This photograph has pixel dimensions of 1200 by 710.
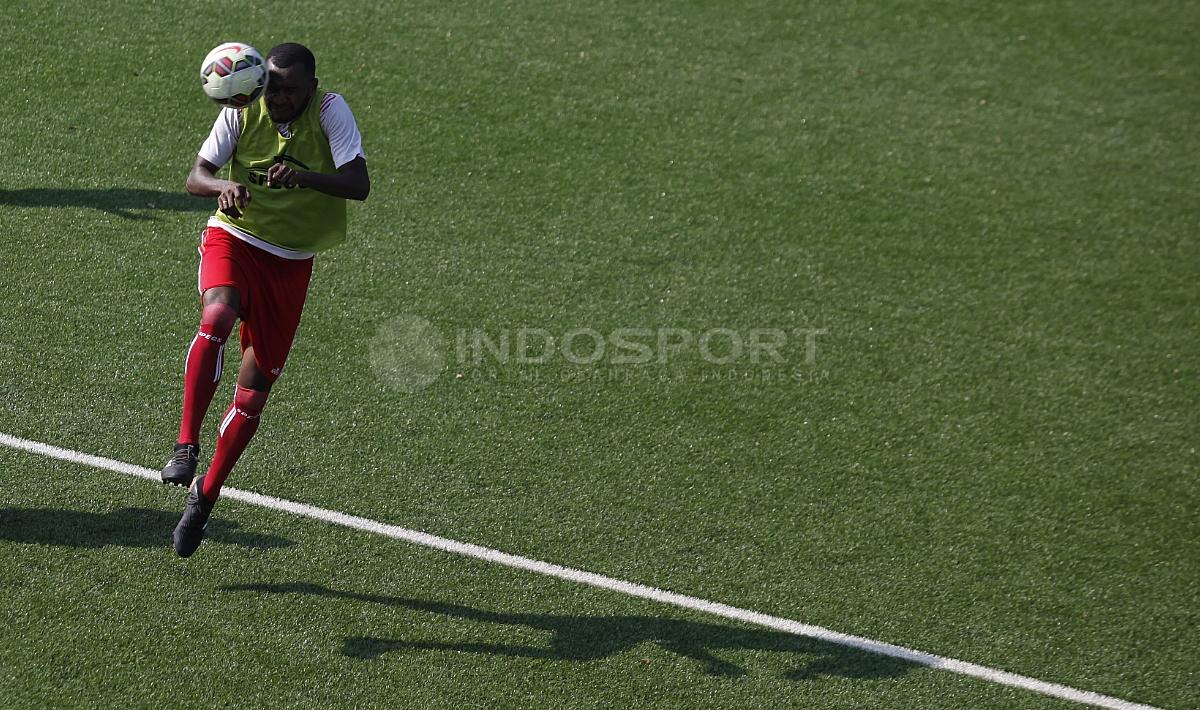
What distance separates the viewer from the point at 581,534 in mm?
6664

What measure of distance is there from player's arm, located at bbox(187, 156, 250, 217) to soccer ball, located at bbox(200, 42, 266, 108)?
361 mm

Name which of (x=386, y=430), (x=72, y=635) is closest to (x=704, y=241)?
(x=386, y=430)

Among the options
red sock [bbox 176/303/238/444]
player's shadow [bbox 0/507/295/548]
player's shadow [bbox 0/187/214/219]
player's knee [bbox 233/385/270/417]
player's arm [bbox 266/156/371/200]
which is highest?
player's arm [bbox 266/156/371/200]

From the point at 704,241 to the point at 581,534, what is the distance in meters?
3.15

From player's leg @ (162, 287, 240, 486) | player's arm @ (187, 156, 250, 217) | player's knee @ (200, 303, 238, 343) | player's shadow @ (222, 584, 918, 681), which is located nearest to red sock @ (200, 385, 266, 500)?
player's leg @ (162, 287, 240, 486)

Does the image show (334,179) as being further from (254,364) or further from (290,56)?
(254,364)

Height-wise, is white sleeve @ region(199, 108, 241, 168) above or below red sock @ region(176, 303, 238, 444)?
above

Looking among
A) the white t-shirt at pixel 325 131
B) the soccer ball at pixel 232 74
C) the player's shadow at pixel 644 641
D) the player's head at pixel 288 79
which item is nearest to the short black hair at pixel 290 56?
the player's head at pixel 288 79

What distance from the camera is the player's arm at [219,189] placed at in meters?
5.32

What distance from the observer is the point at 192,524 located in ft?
18.9

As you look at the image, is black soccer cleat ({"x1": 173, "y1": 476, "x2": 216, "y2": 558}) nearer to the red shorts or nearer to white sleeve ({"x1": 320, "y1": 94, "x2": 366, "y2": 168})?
the red shorts

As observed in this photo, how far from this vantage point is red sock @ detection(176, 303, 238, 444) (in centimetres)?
558

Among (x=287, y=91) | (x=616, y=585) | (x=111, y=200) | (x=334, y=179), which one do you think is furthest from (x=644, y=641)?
(x=111, y=200)

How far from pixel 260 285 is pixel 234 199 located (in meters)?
0.66
